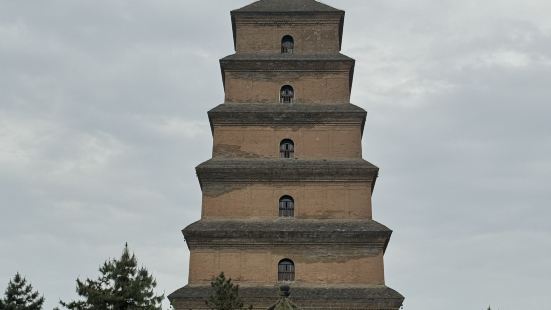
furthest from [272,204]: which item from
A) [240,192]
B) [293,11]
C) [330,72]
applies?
[293,11]

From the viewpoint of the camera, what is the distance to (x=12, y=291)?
114ft

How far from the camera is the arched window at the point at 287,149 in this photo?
3450 centimetres

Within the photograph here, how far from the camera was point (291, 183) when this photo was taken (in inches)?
1324

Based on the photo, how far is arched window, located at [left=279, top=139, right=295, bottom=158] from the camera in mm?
34500

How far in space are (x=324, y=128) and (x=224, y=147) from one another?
3.76 m

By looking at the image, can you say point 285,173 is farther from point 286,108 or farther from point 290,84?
point 290,84

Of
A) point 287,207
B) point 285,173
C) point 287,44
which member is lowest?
point 287,207

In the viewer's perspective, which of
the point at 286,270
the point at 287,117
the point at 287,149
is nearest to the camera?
the point at 286,270

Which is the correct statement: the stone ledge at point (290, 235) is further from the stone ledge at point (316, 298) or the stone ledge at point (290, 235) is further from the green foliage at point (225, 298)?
the green foliage at point (225, 298)

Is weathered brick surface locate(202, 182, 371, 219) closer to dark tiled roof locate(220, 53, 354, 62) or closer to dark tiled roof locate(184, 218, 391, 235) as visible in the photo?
dark tiled roof locate(184, 218, 391, 235)

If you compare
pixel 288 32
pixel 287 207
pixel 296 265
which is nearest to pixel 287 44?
pixel 288 32

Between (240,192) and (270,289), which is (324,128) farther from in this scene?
(270,289)

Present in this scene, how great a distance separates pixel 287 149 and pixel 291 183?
1584 millimetres

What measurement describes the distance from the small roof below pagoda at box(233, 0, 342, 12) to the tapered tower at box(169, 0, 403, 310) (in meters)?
0.25
